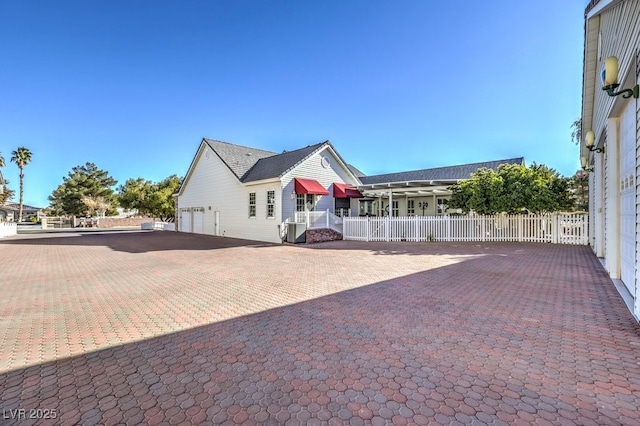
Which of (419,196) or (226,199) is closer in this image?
(226,199)

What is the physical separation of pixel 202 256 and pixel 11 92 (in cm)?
1500

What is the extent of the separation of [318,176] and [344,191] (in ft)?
7.18

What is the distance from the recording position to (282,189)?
17.4 metres

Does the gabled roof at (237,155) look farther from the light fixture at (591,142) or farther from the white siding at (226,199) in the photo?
the light fixture at (591,142)

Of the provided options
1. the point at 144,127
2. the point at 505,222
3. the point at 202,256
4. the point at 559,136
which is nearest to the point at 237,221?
the point at 202,256

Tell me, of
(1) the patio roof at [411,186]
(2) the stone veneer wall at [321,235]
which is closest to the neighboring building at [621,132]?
(1) the patio roof at [411,186]

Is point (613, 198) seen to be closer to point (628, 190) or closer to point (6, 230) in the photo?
point (628, 190)

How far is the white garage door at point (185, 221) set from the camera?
86.9ft

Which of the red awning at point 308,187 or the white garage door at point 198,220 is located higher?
the red awning at point 308,187

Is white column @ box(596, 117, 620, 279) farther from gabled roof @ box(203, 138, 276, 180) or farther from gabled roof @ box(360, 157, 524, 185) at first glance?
gabled roof @ box(203, 138, 276, 180)

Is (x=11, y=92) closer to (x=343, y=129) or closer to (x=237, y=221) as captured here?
(x=237, y=221)

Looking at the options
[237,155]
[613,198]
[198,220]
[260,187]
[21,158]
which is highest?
[21,158]

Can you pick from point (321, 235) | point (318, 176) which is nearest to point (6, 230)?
point (318, 176)

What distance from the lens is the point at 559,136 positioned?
76.6ft
